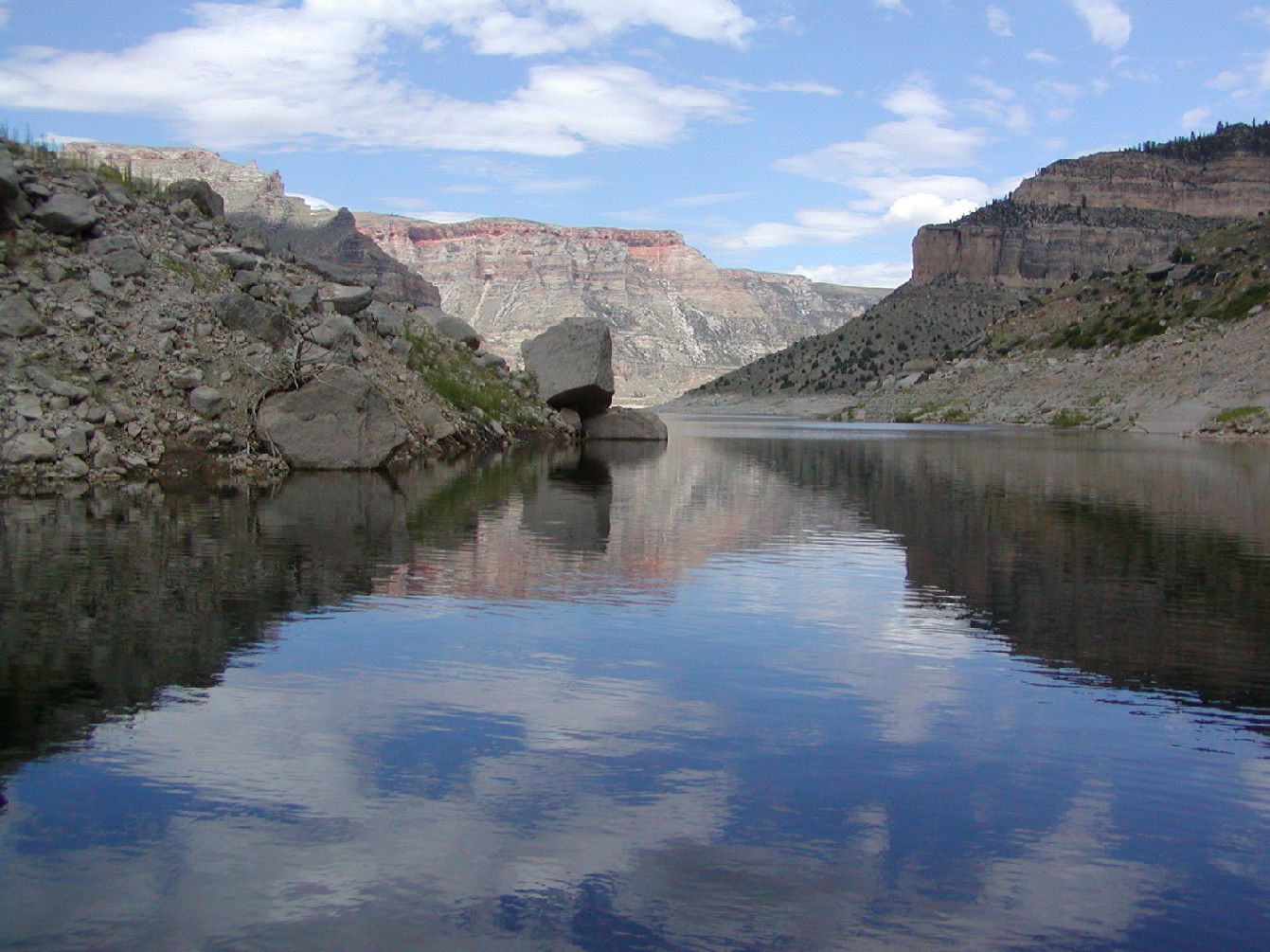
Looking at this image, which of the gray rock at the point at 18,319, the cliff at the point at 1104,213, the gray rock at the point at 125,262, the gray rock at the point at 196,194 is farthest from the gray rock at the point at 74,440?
the cliff at the point at 1104,213

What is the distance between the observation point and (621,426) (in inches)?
2131

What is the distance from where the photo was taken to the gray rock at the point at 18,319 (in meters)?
24.7

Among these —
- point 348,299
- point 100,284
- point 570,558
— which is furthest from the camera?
point 348,299

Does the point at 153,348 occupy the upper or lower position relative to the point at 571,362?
lower

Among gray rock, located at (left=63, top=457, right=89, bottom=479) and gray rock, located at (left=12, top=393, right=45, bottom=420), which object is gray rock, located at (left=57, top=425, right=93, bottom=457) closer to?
gray rock, located at (left=63, top=457, right=89, bottom=479)

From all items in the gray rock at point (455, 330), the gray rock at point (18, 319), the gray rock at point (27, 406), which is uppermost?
the gray rock at point (455, 330)

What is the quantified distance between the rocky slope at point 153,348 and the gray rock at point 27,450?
0.03 m

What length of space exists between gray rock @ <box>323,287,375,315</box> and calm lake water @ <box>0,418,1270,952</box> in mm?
20752

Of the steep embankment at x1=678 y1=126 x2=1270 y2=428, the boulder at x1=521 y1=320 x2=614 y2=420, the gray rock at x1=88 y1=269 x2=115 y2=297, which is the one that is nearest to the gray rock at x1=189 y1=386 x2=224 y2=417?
the gray rock at x1=88 y1=269 x2=115 y2=297

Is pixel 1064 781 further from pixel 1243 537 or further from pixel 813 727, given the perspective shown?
pixel 1243 537

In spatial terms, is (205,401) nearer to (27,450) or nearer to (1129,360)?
(27,450)

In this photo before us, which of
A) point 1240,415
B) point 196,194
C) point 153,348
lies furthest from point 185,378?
point 1240,415

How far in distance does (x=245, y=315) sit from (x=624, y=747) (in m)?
24.2

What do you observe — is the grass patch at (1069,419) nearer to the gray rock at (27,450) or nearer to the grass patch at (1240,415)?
the grass patch at (1240,415)
